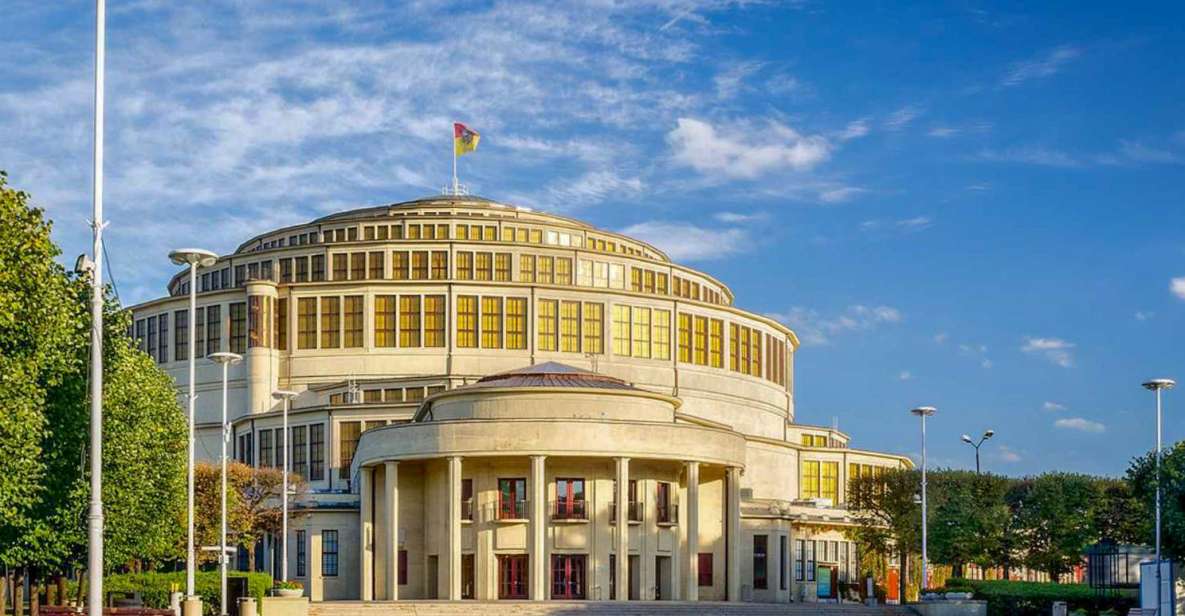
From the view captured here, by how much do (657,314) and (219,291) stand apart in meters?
26.3

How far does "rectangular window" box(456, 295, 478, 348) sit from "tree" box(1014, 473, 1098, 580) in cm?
3241

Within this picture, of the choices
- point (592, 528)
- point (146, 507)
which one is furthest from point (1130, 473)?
point (146, 507)

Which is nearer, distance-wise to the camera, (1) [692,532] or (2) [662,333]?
(1) [692,532]

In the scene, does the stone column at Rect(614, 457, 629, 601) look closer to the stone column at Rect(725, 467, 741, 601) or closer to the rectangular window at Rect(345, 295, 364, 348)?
the stone column at Rect(725, 467, 741, 601)

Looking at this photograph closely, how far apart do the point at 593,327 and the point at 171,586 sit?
36.3 metres

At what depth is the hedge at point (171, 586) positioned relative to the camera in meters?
64.6

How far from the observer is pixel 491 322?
94250 mm

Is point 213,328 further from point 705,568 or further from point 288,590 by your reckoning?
point 288,590

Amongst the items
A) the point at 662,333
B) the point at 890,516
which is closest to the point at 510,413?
the point at 662,333

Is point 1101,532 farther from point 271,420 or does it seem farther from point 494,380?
point 271,420

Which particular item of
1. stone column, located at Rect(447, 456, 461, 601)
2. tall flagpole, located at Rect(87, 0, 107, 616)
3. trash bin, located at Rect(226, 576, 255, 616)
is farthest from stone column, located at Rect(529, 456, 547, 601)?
tall flagpole, located at Rect(87, 0, 107, 616)

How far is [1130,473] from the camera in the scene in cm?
7262

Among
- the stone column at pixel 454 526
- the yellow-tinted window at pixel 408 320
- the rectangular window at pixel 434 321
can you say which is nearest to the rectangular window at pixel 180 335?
the yellow-tinted window at pixel 408 320

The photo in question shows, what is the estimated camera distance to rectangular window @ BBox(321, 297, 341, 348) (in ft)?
307
